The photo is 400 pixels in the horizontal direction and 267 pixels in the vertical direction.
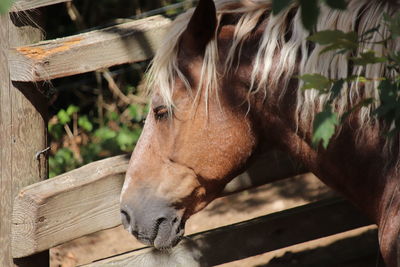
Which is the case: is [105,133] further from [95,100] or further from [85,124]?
[95,100]

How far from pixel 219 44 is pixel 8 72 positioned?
1.00 meters

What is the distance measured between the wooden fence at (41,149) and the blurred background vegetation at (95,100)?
3235 mm

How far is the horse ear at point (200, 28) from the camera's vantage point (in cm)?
252

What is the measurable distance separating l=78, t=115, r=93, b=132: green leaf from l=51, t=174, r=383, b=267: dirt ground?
182cm

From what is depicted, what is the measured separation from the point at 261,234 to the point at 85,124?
3.71 m

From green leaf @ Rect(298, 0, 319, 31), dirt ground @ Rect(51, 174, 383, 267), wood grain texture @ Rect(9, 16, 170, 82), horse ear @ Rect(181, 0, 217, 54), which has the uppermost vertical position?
green leaf @ Rect(298, 0, 319, 31)

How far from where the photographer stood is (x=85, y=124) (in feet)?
22.7

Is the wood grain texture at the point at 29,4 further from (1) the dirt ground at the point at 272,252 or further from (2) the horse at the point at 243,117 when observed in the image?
(1) the dirt ground at the point at 272,252

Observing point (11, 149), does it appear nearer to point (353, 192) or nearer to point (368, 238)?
point (353, 192)

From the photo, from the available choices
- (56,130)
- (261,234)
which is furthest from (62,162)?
(261,234)

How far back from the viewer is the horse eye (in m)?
2.70

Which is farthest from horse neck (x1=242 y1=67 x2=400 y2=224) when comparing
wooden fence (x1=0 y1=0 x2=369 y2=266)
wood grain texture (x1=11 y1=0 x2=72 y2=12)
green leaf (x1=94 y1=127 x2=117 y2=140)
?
green leaf (x1=94 y1=127 x2=117 y2=140)

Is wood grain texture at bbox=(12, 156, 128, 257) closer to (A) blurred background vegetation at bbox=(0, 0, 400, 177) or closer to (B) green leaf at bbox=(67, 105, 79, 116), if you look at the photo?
(A) blurred background vegetation at bbox=(0, 0, 400, 177)

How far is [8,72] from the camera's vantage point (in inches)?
118
